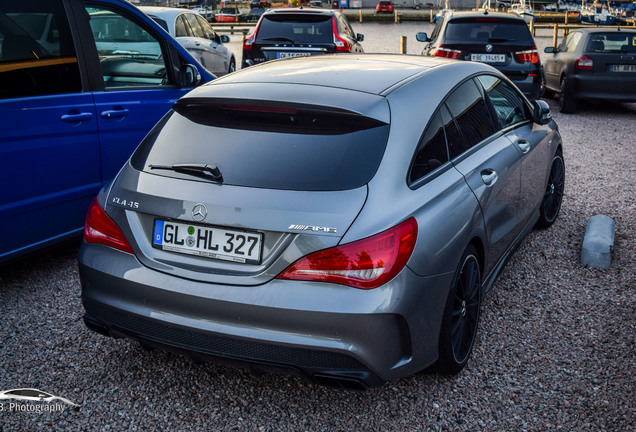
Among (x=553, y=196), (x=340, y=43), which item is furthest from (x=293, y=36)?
(x=553, y=196)

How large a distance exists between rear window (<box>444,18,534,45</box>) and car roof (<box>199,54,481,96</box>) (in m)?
7.31

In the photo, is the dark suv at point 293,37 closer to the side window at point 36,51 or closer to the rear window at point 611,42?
the rear window at point 611,42

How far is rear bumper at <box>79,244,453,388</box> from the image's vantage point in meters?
2.62

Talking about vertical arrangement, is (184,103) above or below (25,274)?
above

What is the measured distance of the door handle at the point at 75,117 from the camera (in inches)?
176

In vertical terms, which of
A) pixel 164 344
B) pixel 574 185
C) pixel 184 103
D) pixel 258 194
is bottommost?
pixel 574 185

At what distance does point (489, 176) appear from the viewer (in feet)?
12.1

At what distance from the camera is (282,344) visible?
2.67 metres

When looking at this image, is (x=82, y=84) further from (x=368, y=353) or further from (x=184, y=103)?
(x=368, y=353)

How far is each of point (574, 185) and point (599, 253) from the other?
2.58 m

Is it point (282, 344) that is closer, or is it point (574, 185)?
point (282, 344)

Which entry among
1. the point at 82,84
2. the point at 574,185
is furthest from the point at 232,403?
the point at 574,185

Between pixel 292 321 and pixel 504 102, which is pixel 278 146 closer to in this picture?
pixel 292 321

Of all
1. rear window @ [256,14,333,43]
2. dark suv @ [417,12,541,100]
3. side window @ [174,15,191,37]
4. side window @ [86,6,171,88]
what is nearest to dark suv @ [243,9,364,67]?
rear window @ [256,14,333,43]
